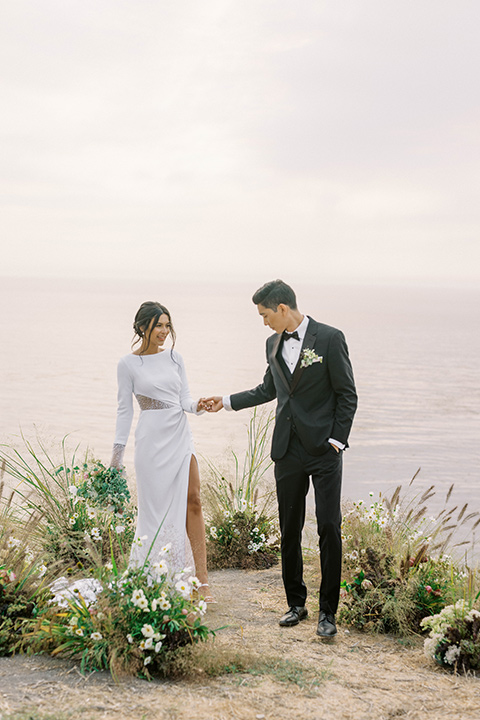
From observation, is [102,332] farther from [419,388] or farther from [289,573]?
[289,573]

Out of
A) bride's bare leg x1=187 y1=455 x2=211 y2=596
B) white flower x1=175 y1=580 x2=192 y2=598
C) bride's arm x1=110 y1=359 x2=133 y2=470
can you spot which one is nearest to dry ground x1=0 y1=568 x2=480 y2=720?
white flower x1=175 y1=580 x2=192 y2=598

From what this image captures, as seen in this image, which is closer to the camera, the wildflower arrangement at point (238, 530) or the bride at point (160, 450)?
the bride at point (160, 450)

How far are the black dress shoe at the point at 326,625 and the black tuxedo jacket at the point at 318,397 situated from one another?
1.08 meters

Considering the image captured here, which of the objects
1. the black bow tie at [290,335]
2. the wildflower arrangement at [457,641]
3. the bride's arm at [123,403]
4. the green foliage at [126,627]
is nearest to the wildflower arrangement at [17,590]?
the green foliage at [126,627]

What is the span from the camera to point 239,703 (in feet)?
11.2

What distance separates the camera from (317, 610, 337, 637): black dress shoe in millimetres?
4617

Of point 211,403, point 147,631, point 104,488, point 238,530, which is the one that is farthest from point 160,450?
point 238,530

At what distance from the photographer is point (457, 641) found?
13.4 ft

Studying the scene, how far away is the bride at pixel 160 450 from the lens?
5.14 metres

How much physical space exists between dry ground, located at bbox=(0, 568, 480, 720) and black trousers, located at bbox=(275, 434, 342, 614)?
1.26 ft

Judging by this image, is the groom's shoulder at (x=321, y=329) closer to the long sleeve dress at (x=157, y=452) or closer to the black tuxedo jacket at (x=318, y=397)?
the black tuxedo jacket at (x=318, y=397)

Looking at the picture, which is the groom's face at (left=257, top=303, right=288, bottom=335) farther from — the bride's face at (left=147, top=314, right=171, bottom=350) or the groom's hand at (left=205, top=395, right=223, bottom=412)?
the groom's hand at (left=205, top=395, right=223, bottom=412)

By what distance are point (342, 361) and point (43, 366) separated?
3032cm

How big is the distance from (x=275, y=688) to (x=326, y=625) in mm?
1088
